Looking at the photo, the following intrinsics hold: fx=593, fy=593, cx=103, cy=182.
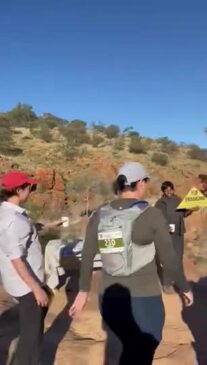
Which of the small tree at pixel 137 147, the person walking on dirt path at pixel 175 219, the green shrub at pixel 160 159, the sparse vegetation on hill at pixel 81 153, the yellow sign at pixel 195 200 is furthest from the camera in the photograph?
the small tree at pixel 137 147

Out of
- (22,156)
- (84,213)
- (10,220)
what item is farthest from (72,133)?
(10,220)

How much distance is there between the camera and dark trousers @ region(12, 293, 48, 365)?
3998 mm

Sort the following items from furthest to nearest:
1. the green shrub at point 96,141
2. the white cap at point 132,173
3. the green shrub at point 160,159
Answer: the green shrub at point 96,141
the green shrub at point 160,159
the white cap at point 132,173

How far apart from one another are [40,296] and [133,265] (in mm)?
908

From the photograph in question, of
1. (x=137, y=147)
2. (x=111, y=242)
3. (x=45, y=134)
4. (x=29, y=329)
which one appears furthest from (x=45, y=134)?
(x=111, y=242)

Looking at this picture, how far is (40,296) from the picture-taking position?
3902 millimetres

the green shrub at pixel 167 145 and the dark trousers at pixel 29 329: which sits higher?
the green shrub at pixel 167 145

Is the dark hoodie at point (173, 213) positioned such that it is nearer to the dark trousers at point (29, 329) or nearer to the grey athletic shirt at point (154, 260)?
the dark trousers at point (29, 329)

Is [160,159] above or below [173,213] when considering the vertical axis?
above

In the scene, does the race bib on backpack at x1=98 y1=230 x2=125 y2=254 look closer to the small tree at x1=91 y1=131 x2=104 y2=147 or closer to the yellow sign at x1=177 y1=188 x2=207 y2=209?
the yellow sign at x1=177 y1=188 x2=207 y2=209

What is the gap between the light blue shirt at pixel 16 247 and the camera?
3.86m

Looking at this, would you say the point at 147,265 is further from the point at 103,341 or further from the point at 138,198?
the point at 103,341

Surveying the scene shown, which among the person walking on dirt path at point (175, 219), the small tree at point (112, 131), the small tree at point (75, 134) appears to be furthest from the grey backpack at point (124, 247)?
the small tree at point (112, 131)

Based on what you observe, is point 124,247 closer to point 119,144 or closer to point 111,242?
point 111,242
